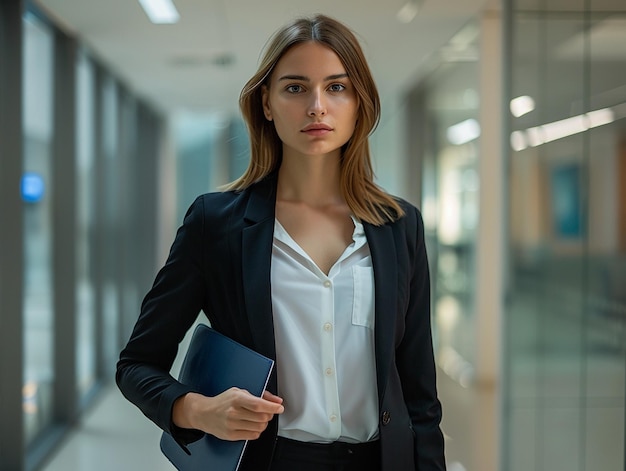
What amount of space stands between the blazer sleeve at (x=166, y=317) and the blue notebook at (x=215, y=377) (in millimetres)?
46

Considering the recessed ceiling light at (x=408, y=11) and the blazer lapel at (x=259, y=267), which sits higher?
the recessed ceiling light at (x=408, y=11)

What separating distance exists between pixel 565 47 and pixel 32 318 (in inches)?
153

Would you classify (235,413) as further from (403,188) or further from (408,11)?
(403,188)

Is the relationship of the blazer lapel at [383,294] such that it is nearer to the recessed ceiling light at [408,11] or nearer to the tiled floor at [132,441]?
the recessed ceiling light at [408,11]

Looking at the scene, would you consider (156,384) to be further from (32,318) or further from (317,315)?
(32,318)

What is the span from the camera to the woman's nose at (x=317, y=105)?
154 centimetres

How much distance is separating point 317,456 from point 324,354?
0.63 ft

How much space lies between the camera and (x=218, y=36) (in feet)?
13.3

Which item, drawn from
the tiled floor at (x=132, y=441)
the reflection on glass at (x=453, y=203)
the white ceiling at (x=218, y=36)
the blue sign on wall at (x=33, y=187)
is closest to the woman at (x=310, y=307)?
the white ceiling at (x=218, y=36)

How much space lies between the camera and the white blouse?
1528 mm

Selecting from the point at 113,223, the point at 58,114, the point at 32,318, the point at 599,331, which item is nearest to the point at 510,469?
the point at 599,331

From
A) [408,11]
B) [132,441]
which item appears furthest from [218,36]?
[132,441]

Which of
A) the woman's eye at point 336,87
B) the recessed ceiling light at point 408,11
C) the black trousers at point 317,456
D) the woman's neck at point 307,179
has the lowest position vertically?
the black trousers at point 317,456

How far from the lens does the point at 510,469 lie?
470 cm
